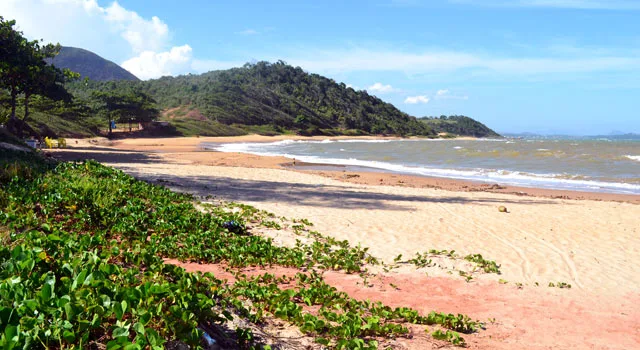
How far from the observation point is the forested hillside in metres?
87.4

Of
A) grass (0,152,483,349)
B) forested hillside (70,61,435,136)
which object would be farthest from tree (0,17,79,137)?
forested hillside (70,61,435,136)

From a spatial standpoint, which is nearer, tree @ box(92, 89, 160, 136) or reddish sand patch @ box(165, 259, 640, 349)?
reddish sand patch @ box(165, 259, 640, 349)

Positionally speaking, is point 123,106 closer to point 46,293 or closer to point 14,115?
point 14,115

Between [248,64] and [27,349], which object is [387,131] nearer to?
[248,64]

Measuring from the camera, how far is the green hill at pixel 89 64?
17812cm

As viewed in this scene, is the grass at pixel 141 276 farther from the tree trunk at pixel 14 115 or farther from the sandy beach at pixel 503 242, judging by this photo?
the tree trunk at pixel 14 115

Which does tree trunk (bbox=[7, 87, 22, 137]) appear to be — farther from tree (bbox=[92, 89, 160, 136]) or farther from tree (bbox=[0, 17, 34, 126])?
tree (bbox=[92, 89, 160, 136])

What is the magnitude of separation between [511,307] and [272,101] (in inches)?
4442

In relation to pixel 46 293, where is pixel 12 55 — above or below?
above

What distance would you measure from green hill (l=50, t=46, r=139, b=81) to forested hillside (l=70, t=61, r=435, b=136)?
6888 centimetres

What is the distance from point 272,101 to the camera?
381 ft

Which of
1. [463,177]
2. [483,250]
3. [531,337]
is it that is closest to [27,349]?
[531,337]

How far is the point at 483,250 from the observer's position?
8.39 m

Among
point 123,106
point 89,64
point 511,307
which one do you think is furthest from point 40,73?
point 89,64
